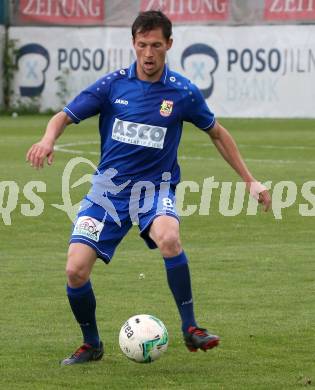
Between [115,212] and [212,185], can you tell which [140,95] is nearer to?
[115,212]

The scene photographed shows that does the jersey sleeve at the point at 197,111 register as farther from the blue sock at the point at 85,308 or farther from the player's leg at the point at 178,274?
the blue sock at the point at 85,308

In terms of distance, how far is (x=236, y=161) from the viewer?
8.36 metres

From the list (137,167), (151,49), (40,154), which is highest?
(151,49)

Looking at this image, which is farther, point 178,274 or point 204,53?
point 204,53

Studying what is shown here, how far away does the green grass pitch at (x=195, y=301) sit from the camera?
773 cm

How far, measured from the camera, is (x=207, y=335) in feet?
25.7

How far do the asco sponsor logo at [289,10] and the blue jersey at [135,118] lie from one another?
27.7 meters

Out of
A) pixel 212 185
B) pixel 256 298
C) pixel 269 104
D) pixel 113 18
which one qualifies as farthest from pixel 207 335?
pixel 113 18

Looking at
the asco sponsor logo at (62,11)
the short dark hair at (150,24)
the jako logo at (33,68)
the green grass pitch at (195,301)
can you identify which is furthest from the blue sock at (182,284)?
the jako logo at (33,68)

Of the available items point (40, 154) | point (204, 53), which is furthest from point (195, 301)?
point (204, 53)

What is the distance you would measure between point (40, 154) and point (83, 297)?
1045mm

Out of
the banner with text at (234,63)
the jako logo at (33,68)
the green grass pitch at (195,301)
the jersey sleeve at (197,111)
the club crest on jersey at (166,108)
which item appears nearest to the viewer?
the green grass pitch at (195,301)

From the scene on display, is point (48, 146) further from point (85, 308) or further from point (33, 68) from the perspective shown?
point (33, 68)

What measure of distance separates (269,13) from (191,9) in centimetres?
233
